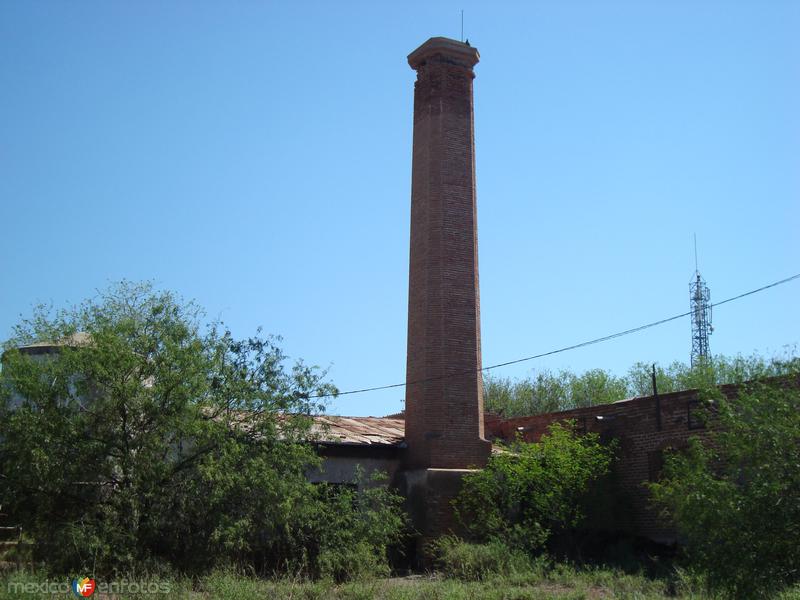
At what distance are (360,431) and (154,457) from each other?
687cm

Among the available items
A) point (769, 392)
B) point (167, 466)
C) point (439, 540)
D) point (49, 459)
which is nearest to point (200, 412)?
point (167, 466)

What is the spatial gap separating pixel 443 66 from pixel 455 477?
1074 centimetres

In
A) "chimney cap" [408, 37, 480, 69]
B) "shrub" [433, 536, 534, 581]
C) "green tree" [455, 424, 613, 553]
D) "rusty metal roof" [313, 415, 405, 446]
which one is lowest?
"shrub" [433, 536, 534, 581]

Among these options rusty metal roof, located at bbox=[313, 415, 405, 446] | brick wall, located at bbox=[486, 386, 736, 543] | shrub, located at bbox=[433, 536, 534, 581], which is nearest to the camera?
shrub, located at bbox=[433, 536, 534, 581]

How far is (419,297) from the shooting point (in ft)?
67.3

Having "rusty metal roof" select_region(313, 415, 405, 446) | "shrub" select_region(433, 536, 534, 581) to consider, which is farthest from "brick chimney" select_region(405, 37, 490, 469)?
"shrub" select_region(433, 536, 534, 581)

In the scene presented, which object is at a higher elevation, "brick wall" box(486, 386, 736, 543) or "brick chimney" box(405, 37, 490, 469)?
"brick chimney" box(405, 37, 490, 469)

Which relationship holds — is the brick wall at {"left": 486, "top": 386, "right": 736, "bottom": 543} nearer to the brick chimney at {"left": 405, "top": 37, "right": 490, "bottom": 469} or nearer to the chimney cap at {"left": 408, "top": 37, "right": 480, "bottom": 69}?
the brick chimney at {"left": 405, "top": 37, "right": 490, "bottom": 469}

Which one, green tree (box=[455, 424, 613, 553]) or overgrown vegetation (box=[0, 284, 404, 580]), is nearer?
overgrown vegetation (box=[0, 284, 404, 580])

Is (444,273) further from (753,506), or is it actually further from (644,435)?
(753,506)

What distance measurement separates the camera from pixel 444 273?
20344 millimetres

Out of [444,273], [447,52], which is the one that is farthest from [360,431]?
[447,52]

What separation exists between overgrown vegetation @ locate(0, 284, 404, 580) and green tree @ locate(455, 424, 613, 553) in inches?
131

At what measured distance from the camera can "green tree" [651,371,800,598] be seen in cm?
1021
